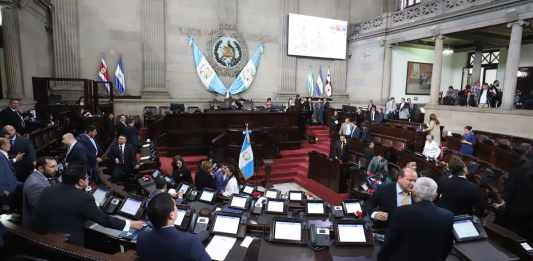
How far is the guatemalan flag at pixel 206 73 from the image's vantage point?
1336 centimetres

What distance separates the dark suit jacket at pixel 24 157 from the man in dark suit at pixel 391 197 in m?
5.00

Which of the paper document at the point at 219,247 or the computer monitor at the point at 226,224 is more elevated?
the computer monitor at the point at 226,224

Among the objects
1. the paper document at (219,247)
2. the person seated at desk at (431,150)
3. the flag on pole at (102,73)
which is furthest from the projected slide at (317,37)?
the paper document at (219,247)

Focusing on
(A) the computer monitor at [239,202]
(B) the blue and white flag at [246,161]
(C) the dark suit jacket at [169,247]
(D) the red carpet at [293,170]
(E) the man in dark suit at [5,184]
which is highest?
(C) the dark suit jacket at [169,247]

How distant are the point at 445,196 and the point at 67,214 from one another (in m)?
3.76

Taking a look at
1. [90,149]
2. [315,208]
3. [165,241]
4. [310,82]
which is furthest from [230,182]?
[310,82]

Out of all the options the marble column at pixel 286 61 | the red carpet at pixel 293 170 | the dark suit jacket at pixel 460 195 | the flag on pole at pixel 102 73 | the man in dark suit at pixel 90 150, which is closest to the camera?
the dark suit jacket at pixel 460 195

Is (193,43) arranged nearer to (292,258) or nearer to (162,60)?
(162,60)

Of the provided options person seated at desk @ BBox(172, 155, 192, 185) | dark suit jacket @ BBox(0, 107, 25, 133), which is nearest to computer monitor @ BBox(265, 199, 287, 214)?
person seated at desk @ BBox(172, 155, 192, 185)

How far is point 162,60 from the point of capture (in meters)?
12.9

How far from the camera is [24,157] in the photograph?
4730 millimetres

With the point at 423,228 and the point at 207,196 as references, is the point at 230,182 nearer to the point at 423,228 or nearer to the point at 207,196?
the point at 207,196

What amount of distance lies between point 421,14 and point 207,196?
12351 millimetres

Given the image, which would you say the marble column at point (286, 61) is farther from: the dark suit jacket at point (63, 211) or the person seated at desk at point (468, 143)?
the dark suit jacket at point (63, 211)
